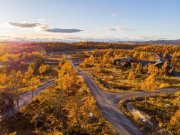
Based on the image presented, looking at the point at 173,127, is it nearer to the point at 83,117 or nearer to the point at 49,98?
the point at 83,117

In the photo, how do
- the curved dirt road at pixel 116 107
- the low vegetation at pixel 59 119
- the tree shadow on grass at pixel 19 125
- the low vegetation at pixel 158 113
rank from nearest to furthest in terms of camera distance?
the low vegetation at pixel 158 113 < the curved dirt road at pixel 116 107 < the low vegetation at pixel 59 119 < the tree shadow on grass at pixel 19 125

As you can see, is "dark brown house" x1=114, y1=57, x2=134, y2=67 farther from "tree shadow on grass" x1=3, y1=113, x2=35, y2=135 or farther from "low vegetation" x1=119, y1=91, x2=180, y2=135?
"tree shadow on grass" x1=3, y1=113, x2=35, y2=135

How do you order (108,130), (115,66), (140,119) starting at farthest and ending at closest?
(115,66) < (140,119) < (108,130)

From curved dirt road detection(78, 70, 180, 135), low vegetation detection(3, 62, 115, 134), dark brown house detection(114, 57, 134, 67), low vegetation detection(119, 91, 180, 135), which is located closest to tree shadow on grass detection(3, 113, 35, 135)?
low vegetation detection(3, 62, 115, 134)

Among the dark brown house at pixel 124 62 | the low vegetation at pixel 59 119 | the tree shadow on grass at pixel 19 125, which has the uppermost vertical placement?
the dark brown house at pixel 124 62

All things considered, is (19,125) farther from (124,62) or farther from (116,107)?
(124,62)

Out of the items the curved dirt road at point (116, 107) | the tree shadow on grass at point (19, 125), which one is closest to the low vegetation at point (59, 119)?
the tree shadow on grass at point (19, 125)

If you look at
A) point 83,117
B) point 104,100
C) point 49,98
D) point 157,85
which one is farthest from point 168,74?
point 83,117

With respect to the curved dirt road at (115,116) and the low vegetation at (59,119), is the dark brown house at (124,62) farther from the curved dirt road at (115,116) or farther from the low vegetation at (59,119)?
the low vegetation at (59,119)
